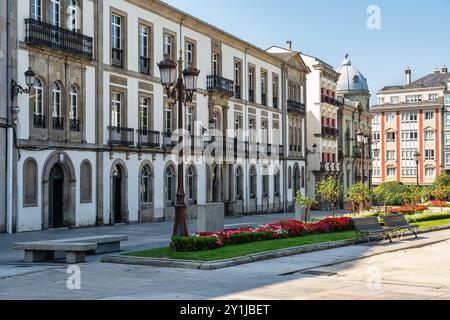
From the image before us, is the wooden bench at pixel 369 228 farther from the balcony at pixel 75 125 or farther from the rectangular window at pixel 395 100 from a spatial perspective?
the rectangular window at pixel 395 100

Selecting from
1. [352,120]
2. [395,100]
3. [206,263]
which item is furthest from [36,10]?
[395,100]

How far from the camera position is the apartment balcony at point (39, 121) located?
2853 cm

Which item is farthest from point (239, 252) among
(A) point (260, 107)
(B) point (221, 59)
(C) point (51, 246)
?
(A) point (260, 107)

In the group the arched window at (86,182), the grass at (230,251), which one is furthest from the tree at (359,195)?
the grass at (230,251)

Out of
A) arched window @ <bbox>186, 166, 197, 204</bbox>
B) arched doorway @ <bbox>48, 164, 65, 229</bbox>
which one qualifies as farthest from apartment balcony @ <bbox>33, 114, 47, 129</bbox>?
arched window @ <bbox>186, 166, 197, 204</bbox>

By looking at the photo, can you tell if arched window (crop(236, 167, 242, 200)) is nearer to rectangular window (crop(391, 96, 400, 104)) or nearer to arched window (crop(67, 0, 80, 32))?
arched window (crop(67, 0, 80, 32))

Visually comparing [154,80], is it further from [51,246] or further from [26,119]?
[51,246]

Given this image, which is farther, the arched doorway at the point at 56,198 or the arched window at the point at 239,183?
the arched window at the point at 239,183

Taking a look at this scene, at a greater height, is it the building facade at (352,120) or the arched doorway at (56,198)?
the building facade at (352,120)

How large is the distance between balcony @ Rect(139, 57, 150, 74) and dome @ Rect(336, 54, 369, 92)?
51.3m

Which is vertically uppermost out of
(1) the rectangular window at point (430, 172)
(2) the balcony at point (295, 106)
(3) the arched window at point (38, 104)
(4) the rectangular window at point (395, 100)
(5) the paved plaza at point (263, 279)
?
(4) the rectangular window at point (395, 100)

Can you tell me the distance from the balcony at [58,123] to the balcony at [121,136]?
3.58 m

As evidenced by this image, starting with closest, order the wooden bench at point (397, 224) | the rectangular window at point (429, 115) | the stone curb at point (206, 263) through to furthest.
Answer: the stone curb at point (206, 263)
the wooden bench at point (397, 224)
the rectangular window at point (429, 115)

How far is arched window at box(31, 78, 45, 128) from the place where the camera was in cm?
2850
